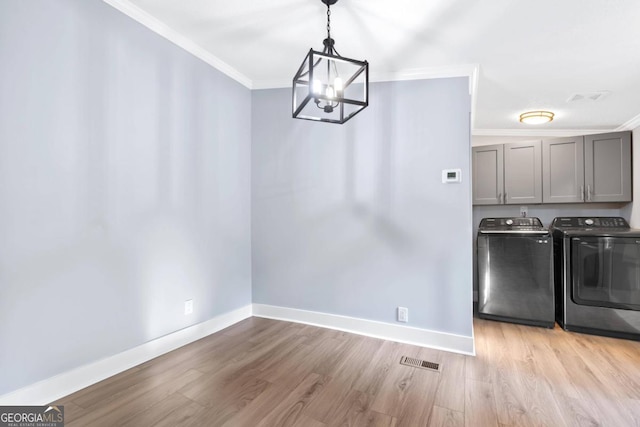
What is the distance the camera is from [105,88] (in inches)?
77.9

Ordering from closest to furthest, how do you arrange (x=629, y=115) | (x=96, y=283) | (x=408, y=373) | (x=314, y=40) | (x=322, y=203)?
(x=96, y=283) → (x=408, y=373) → (x=314, y=40) → (x=322, y=203) → (x=629, y=115)

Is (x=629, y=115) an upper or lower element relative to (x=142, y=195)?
upper

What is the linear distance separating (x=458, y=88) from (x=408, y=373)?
7.80ft

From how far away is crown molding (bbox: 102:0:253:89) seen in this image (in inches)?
81.1

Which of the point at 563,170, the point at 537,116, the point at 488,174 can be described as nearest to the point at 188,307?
the point at 488,174

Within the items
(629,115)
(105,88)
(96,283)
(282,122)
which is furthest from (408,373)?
(629,115)

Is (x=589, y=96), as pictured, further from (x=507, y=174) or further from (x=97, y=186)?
(x=97, y=186)

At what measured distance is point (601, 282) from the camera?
2.97 meters

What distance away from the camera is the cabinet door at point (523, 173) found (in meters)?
3.84

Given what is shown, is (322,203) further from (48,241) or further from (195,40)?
(48,241)

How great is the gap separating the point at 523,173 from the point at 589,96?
3.51 ft

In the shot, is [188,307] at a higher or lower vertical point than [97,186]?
lower

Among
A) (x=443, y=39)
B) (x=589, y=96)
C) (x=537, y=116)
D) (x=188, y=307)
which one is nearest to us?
(x=443, y=39)

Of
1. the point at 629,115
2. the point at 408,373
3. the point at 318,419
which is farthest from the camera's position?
the point at 629,115
